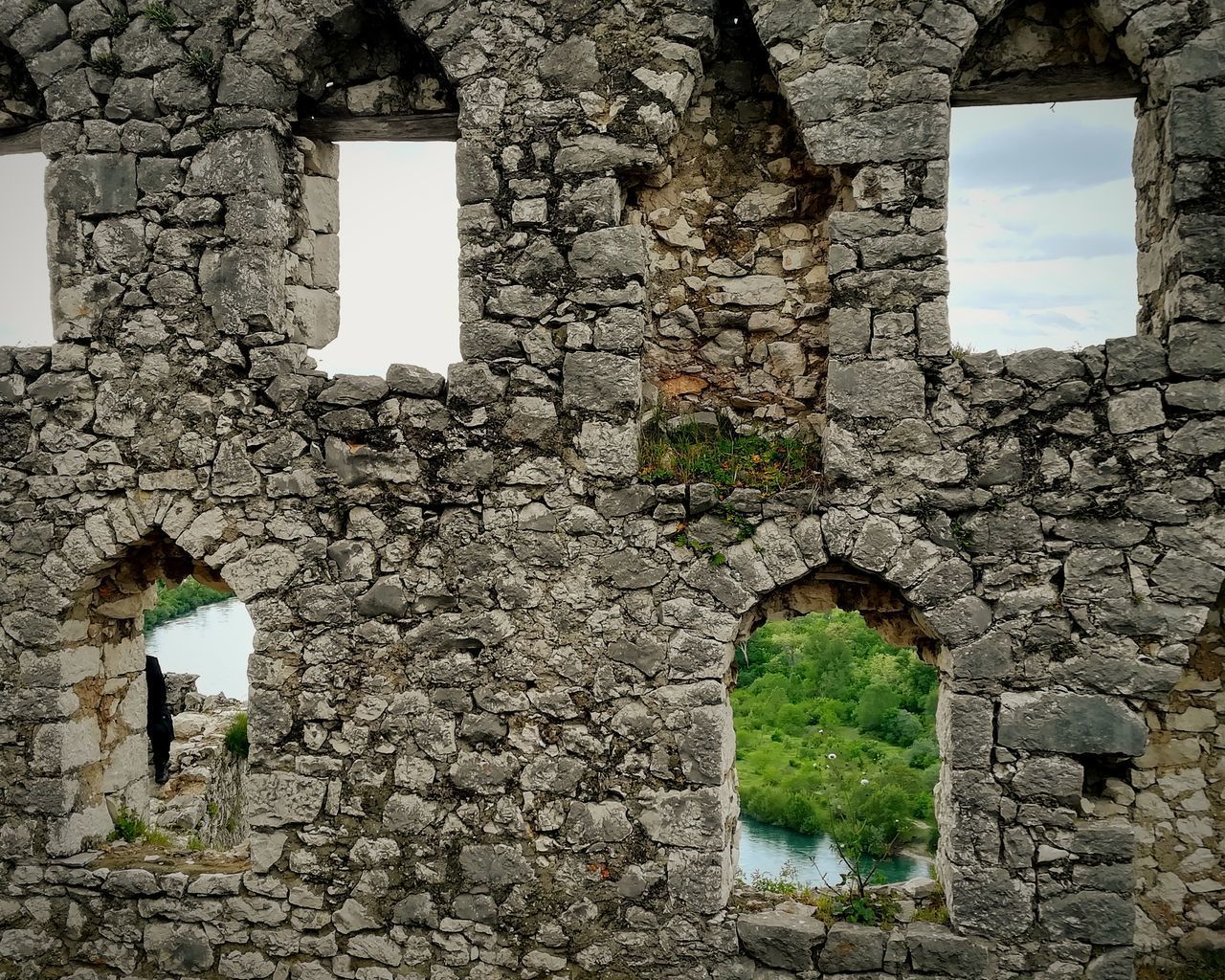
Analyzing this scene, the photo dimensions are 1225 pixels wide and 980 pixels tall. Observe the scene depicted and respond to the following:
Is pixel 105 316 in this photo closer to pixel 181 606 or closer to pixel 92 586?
pixel 92 586

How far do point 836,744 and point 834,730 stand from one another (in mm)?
614

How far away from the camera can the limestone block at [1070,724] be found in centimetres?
418

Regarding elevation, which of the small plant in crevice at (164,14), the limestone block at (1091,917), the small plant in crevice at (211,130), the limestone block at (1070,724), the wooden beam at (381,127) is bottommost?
the limestone block at (1091,917)

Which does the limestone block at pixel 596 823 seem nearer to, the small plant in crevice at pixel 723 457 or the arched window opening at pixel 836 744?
the arched window opening at pixel 836 744

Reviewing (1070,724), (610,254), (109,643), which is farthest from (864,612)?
(109,643)

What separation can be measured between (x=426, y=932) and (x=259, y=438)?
2.79 meters

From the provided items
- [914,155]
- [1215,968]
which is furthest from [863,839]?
[914,155]

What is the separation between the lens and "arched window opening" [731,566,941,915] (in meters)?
4.73

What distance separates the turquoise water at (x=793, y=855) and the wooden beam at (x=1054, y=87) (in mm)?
5509

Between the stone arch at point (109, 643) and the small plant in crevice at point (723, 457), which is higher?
the small plant in crevice at point (723, 457)

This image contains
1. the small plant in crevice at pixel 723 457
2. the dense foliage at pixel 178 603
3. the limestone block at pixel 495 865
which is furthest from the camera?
the dense foliage at pixel 178 603

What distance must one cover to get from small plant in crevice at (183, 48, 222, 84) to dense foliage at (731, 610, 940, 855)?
556 cm

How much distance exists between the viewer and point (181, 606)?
1655cm

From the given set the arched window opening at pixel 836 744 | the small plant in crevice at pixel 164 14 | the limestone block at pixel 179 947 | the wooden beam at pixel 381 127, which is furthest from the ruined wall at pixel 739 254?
the limestone block at pixel 179 947
